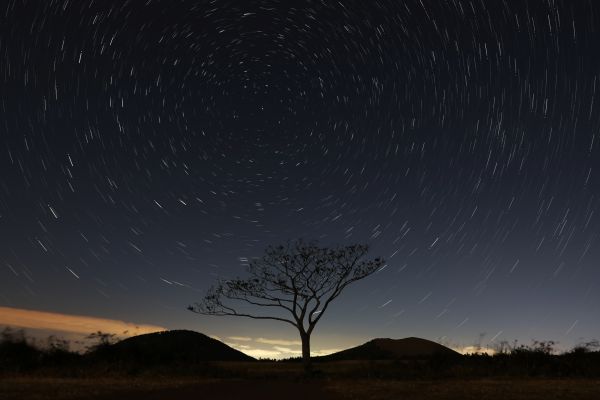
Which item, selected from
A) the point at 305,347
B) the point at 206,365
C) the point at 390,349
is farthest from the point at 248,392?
the point at 390,349

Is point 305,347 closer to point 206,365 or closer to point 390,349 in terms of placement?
point 206,365

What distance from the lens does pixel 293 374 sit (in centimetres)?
3209

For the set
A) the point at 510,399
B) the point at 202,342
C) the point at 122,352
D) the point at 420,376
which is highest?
the point at 202,342

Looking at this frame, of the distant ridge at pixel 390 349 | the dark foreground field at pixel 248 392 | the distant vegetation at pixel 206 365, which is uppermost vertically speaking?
the distant ridge at pixel 390 349

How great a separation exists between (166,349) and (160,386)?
14.4 meters

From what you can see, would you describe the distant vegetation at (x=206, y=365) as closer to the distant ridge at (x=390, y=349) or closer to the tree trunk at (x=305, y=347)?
the tree trunk at (x=305, y=347)

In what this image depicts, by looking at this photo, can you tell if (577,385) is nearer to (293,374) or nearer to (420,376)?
(420,376)

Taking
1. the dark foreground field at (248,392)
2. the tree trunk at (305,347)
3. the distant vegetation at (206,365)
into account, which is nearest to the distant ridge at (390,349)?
the tree trunk at (305,347)

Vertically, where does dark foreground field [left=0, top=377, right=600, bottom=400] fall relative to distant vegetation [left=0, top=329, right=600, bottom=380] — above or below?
below

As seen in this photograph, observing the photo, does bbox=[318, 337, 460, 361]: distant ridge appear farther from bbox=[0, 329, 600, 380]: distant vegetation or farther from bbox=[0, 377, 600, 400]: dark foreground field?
bbox=[0, 377, 600, 400]: dark foreground field

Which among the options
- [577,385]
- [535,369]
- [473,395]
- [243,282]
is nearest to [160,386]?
[473,395]

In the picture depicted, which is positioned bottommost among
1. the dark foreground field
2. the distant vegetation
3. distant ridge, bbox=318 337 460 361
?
the dark foreground field

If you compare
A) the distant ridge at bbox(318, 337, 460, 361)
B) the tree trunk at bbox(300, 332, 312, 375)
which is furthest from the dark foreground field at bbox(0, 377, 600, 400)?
the distant ridge at bbox(318, 337, 460, 361)

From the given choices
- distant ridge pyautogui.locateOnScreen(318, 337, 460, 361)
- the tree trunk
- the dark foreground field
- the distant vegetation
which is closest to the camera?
the dark foreground field
